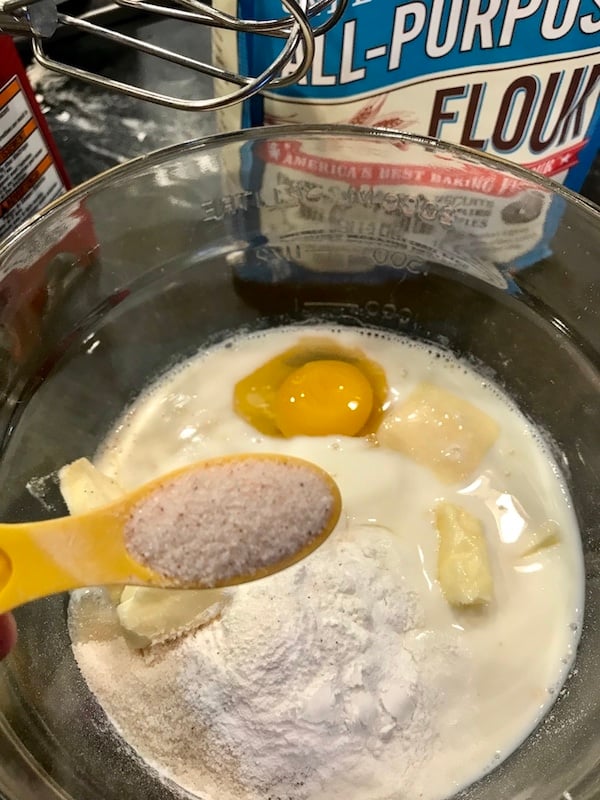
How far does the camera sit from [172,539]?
0.73 metres

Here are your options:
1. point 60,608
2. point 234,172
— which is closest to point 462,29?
point 234,172

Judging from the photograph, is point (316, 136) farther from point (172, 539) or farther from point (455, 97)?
point (172, 539)

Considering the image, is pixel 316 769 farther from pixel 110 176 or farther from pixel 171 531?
pixel 110 176

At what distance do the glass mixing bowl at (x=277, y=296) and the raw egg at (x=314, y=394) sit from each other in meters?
0.08

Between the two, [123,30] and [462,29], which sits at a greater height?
[462,29]

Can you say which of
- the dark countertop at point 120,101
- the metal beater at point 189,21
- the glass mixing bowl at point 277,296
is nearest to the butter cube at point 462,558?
the glass mixing bowl at point 277,296

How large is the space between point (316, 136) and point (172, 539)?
58 centimetres

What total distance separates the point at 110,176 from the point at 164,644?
62 centimetres

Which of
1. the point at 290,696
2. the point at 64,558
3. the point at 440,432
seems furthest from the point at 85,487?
the point at 440,432

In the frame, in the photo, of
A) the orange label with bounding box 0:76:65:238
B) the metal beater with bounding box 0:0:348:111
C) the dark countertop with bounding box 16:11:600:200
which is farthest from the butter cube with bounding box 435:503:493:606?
the dark countertop with bounding box 16:11:600:200

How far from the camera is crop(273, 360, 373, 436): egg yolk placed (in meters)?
1.09

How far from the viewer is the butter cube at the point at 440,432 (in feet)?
3.52

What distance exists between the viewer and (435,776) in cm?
88

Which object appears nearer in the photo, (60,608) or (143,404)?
(60,608)
